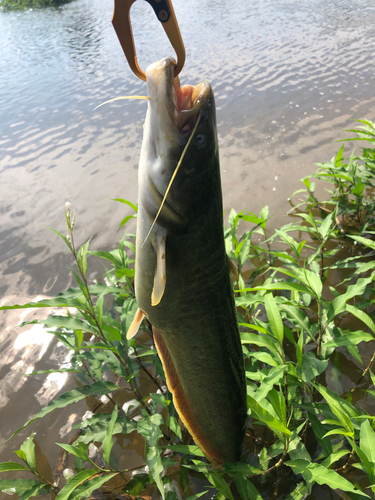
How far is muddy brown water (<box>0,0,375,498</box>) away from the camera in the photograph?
3418mm

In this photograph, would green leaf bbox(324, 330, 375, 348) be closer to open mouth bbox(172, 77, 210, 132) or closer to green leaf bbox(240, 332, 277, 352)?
green leaf bbox(240, 332, 277, 352)

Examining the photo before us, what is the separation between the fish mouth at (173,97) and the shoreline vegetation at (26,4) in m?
32.8

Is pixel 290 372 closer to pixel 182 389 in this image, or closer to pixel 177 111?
pixel 182 389

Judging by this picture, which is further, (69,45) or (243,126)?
(69,45)

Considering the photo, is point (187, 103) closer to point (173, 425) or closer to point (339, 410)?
point (339, 410)

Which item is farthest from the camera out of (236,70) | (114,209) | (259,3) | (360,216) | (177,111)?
(259,3)

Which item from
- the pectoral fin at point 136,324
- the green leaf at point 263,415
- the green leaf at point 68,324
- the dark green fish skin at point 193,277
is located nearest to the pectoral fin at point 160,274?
the dark green fish skin at point 193,277

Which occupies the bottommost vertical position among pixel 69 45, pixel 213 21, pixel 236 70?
pixel 236 70

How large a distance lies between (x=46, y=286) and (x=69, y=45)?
14624 millimetres

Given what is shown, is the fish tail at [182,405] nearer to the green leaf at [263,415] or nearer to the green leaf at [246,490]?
the green leaf at [246,490]

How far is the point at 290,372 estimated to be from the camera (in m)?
1.89

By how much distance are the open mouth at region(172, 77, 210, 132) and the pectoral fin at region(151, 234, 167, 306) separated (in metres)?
0.49

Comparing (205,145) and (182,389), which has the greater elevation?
(205,145)

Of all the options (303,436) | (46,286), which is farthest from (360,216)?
(46,286)
